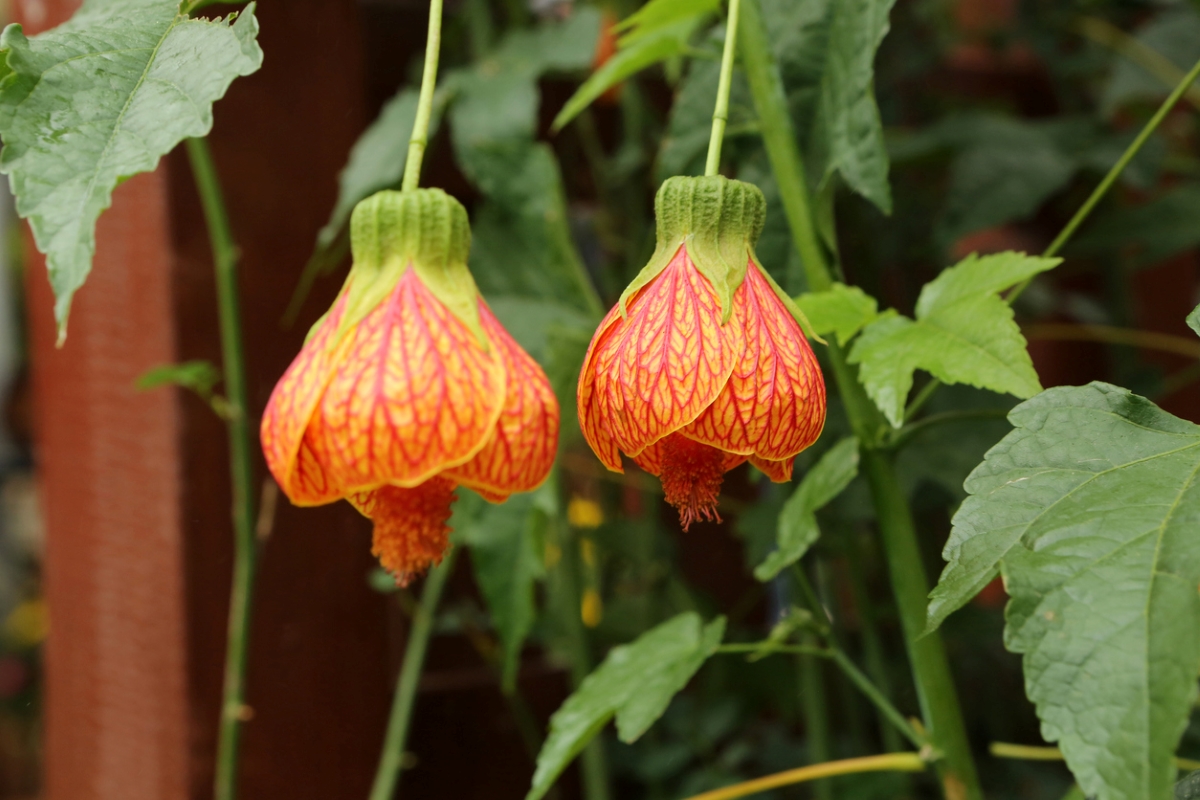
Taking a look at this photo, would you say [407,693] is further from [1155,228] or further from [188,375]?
[1155,228]

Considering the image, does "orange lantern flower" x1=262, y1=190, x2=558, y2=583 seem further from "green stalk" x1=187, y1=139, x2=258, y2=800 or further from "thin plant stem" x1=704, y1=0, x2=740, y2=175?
"green stalk" x1=187, y1=139, x2=258, y2=800

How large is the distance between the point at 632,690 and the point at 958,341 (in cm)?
23

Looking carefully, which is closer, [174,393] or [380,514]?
[380,514]

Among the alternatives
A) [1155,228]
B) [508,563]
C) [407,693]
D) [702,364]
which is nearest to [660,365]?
[702,364]

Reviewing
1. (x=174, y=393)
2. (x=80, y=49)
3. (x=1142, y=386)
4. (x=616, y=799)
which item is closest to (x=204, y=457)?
(x=174, y=393)

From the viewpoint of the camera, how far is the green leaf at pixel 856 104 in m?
0.51

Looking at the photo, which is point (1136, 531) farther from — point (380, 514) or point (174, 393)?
point (174, 393)

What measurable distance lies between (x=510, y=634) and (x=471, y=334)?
376 millimetres

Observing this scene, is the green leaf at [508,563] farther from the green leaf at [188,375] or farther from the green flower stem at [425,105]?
the green flower stem at [425,105]

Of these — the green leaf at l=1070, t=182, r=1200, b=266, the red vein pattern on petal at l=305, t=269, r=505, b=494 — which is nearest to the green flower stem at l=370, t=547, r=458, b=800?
the red vein pattern on petal at l=305, t=269, r=505, b=494

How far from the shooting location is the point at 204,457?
0.78 metres

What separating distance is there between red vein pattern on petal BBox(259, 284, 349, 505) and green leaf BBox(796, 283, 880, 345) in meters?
0.21

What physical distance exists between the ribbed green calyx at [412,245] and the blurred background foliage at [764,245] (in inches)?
7.8

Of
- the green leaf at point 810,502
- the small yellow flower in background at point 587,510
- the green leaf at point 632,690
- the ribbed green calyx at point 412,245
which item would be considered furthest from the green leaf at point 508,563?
the small yellow flower in background at point 587,510
